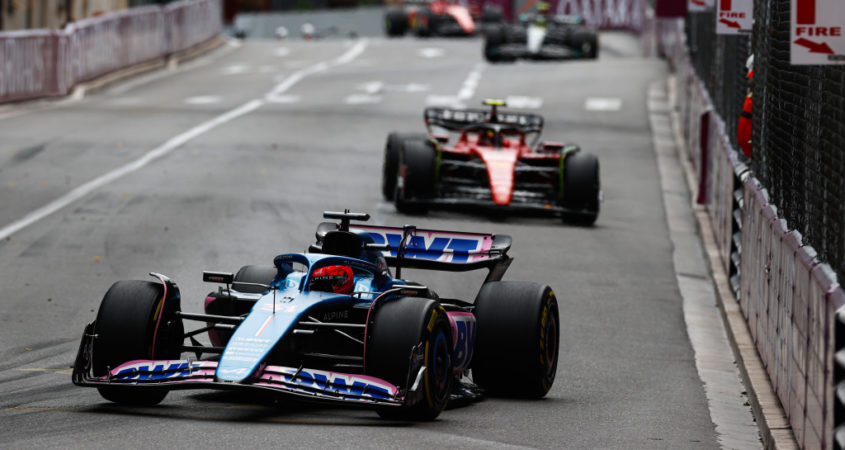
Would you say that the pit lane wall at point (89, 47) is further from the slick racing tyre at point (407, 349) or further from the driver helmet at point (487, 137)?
the slick racing tyre at point (407, 349)

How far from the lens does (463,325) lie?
9914mm

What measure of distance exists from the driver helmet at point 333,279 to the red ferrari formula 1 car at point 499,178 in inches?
359

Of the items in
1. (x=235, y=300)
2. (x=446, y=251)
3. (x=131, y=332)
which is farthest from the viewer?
(x=446, y=251)

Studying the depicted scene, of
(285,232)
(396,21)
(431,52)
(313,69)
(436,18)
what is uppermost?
(436,18)

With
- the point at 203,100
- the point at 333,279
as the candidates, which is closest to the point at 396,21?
the point at 203,100

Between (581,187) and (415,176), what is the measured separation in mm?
1923

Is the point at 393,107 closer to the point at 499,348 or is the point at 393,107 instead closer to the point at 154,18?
the point at 154,18

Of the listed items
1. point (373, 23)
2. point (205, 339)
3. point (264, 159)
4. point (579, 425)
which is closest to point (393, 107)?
point (264, 159)

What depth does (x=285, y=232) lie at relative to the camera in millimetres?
17406

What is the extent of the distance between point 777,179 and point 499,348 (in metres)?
2.55

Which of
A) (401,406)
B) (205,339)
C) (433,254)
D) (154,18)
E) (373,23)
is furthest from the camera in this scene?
(373,23)

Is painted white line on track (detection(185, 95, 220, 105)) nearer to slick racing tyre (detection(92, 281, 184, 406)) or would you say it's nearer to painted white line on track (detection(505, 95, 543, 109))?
painted white line on track (detection(505, 95, 543, 109))

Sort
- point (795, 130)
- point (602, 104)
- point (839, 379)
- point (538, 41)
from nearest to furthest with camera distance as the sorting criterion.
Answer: point (839, 379), point (795, 130), point (602, 104), point (538, 41)

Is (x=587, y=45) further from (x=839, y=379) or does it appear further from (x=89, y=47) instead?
(x=839, y=379)
